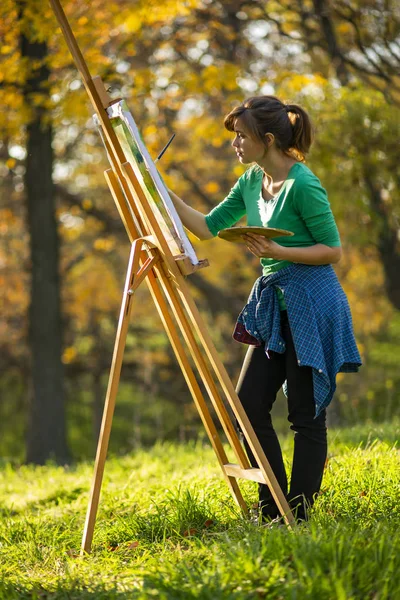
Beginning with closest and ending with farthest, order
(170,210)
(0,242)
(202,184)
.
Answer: (170,210), (202,184), (0,242)

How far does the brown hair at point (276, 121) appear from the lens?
3.42m

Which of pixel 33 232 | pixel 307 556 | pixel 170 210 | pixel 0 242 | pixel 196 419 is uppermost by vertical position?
pixel 170 210

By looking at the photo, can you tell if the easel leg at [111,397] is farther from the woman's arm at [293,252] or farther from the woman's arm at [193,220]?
the woman's arm at [293,252]

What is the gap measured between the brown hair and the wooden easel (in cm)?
51

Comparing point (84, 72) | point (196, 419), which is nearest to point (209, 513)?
point (84, 72)

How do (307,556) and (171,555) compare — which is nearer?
(307,556)

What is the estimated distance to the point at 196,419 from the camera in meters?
17.8

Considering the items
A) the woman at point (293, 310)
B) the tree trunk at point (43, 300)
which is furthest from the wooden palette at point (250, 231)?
the tree trunk at point (43, 300)

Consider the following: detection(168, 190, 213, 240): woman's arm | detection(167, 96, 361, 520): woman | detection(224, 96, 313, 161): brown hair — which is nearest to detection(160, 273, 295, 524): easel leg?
detection(167, 96, 361, 520): woman

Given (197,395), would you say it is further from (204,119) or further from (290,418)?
(204,119)

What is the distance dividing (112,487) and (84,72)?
267cm

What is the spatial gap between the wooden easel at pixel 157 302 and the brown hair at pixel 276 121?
1.67 feet

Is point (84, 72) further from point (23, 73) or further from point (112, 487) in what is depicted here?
point (23, 73)

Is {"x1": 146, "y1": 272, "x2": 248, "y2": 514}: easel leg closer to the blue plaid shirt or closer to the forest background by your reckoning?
the blue plaid shirt
